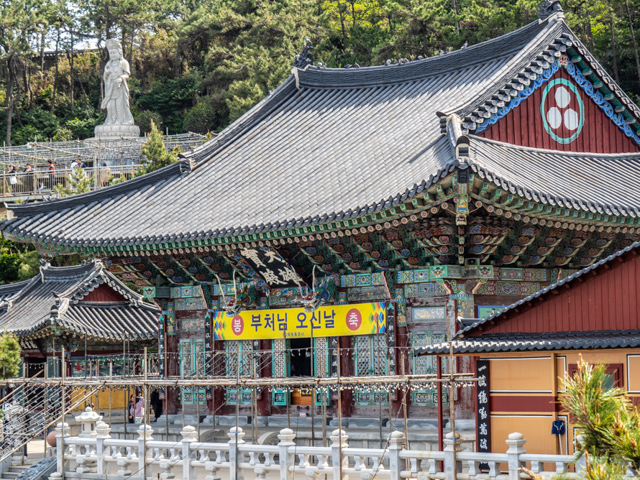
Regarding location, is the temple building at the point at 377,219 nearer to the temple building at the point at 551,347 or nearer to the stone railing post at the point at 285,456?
the stone railing post at the point at 285,456

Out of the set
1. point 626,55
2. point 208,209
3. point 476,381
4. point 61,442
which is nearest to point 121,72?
point 626,55

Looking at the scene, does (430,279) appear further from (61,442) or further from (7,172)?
(7,172)

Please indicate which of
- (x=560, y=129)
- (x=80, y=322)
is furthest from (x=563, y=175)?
(x=80, y=322)

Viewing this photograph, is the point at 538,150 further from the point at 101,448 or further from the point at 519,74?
the point at 101,448

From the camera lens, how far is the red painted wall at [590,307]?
1510 cm

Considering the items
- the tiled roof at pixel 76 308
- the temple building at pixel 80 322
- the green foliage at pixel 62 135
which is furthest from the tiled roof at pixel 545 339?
the green foliage at pixel 62 135

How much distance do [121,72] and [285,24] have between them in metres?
10.8

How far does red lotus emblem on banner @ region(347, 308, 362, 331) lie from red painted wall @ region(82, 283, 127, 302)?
16642 millimetres

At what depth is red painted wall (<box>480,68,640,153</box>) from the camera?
21953mm

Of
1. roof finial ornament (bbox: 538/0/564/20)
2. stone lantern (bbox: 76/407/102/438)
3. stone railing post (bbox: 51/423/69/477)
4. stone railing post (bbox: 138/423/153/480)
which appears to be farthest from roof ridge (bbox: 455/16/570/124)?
stone railing post (bbox: 51/423/69/477)

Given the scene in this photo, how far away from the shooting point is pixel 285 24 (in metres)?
62.7

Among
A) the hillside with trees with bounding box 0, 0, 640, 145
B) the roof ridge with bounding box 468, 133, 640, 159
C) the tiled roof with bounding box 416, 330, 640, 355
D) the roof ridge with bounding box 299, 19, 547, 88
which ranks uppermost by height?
the hillside with trees with bounding box 0, 0, 640, 145

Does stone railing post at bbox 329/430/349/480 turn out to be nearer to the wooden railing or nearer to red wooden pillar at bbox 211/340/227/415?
red wooden pillar at bbox 211/340/227/415

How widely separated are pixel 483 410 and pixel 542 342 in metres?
2.17
